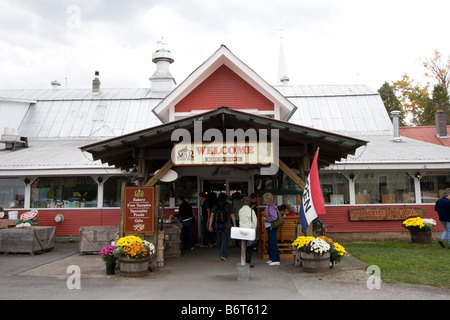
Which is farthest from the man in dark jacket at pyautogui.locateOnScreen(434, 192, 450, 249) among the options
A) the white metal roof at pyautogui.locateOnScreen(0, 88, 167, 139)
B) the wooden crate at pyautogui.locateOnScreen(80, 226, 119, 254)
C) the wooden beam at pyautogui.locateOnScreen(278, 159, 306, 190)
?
the white metal roof at pyautogui.locateOnScreen(0, 88, 167, 139)

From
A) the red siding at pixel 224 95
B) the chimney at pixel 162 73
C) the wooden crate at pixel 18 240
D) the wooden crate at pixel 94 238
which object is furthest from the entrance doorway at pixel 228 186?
the chimney at pixel 162 73

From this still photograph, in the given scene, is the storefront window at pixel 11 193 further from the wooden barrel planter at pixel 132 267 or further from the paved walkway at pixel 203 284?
the wooden barrel planter at pixel 132 267

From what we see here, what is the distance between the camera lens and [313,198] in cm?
842

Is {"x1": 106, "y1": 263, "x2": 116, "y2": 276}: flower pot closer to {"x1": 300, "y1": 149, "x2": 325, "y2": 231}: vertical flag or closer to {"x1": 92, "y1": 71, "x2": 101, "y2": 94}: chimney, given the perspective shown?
{"x1": 300, "y1": 149, "x2": 325, "y2": 231}: vertical flag

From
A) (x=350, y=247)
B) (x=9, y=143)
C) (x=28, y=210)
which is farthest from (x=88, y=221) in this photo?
(x=350, y=247)

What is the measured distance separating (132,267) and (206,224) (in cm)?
506

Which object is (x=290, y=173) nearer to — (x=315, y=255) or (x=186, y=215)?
(x=315, y=255)

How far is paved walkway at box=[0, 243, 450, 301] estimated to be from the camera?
713 centimetres

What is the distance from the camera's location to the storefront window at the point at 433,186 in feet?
50.9

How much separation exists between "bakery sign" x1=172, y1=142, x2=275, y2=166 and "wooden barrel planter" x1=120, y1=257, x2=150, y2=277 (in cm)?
234

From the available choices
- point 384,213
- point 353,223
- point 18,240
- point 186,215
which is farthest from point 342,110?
point 18,240

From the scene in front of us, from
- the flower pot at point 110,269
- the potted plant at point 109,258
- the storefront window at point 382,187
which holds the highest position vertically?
the storefront window at point 382,187

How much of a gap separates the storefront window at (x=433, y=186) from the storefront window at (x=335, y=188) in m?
2.88
